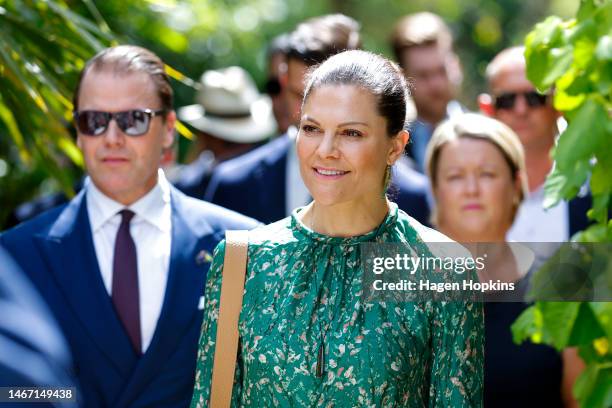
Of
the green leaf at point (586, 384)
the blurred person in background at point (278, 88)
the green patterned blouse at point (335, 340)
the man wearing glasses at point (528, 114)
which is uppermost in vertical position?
the blurred person in background at point (278, 88)

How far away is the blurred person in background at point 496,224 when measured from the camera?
14.8 feet

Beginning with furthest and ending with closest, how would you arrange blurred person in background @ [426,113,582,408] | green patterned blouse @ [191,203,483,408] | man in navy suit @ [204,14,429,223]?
1. man in navy suit @ [204,14,429,223]
2. blurred person in background @ [426,113,582,408]
3. green patterned blouse @ [191,203,483,408]

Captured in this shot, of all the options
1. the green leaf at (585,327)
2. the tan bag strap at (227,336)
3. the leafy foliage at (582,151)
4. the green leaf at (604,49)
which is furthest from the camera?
the tan bag strap at (227,336)

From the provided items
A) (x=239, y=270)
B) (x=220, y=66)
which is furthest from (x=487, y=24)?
(x=239, y=270)

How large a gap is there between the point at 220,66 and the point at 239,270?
7849 mm

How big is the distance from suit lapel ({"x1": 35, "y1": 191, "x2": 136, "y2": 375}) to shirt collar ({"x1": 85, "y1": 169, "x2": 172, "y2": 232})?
0.06 meters

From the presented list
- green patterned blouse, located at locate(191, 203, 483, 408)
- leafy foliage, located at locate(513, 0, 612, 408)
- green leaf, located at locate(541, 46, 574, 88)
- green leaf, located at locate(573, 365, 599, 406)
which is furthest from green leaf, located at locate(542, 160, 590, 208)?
green patterned blouse, located at locate(191, 203, 483, 408)

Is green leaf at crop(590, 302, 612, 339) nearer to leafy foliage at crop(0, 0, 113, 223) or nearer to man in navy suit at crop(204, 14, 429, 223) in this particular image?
leafy foliage at crop(0, 0, 113, 223)

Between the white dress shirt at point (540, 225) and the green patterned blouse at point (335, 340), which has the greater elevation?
the white dress shirt at point (540, 225)

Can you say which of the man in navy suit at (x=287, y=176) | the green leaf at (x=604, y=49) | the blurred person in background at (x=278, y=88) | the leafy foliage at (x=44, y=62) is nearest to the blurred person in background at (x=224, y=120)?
the blurred person in background at (x=278, y=88)

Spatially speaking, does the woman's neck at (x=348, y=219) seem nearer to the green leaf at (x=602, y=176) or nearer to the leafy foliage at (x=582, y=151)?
the leafy foliage at (x=582, y=151)

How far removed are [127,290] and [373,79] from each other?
1.34 metres

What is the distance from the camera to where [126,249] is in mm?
4262

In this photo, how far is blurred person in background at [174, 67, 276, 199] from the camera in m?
8.29
